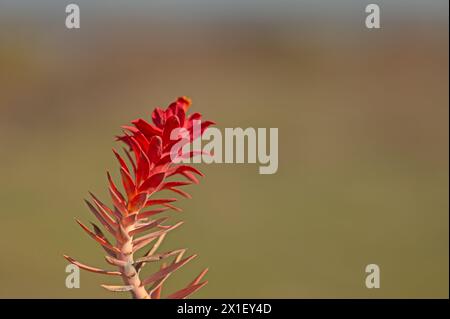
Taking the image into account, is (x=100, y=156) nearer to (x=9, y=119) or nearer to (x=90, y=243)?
(x=9, y=119)

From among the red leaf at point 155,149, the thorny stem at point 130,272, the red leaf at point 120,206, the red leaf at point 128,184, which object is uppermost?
the red leaf at point 155,149

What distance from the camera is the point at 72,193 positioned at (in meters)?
4.14

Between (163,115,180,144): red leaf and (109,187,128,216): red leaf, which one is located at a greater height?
(163,115,180,144): red leaf

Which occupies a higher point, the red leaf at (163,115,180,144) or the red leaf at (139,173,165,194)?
the red leaf at (163,115,180,144)

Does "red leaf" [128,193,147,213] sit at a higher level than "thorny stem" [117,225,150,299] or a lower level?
higher

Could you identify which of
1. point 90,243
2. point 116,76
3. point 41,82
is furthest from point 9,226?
point 116,76

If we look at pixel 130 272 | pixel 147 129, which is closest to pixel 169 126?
pixel 147 129

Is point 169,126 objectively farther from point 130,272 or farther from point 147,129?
point 130,272

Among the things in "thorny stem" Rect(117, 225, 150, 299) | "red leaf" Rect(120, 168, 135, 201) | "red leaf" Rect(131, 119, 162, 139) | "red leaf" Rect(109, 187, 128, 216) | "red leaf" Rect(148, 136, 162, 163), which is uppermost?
"red leaf" Rect(131, 119, 162, 139)

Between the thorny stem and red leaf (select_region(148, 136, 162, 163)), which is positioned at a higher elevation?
red leaf (select_region(148, 136, 162, 163))

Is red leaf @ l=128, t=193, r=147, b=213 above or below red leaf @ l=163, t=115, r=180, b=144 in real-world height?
below

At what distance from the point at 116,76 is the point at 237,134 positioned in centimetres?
605

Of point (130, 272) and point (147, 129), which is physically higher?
point (147, 129)

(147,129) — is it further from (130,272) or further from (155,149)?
(130,272)
